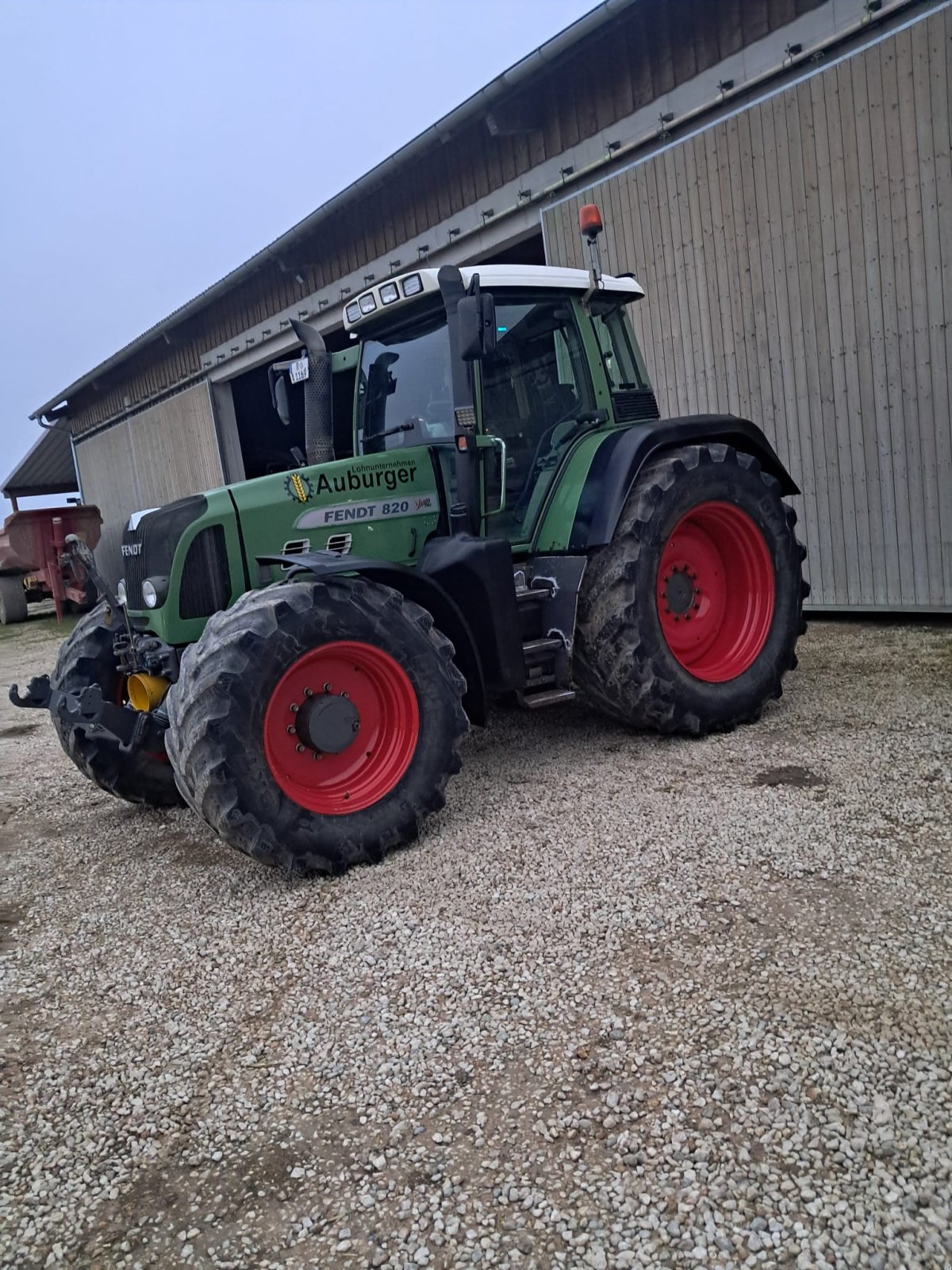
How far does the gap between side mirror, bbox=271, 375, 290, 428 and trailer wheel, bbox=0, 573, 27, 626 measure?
14.1m

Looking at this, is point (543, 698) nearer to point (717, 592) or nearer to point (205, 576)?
point (717, 592)

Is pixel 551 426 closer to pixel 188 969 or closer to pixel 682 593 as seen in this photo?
pixel 682 593

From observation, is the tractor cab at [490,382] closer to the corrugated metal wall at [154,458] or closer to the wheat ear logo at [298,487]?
the wheat ear logo at [298,487]

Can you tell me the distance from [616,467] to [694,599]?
0.95 m

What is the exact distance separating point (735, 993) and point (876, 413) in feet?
17.9

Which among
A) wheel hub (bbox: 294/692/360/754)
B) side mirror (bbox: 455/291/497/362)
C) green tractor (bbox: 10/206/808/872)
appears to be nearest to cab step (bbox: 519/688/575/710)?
green tractor (bbox: 10/206/808/872)

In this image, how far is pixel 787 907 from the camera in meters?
2.72

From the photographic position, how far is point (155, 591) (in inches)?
149

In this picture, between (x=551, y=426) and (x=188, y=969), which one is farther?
(x=551, y=426)

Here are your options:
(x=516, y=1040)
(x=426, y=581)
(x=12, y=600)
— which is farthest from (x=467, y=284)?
(x=12, y=600)

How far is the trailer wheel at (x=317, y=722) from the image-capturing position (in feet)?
10.3

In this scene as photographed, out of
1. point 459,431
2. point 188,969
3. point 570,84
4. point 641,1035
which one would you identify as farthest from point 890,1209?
point 570,84

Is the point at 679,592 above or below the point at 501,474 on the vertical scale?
below

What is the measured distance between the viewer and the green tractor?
11.0 ft
